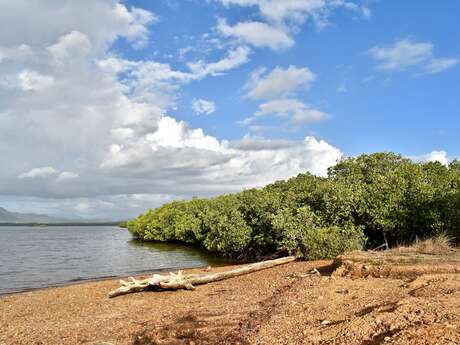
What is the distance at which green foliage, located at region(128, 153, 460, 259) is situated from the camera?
89.5ft

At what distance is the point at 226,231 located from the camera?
4031 centimetres

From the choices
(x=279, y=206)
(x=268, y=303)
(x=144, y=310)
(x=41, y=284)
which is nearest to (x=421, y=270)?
(x=268, y=303)

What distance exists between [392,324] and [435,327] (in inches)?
37.4

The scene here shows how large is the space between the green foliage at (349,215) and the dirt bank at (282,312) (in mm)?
7920

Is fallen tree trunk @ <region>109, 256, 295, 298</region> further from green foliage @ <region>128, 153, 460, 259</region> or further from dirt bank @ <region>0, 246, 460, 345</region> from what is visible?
green foliage @ <region>128, 153, 460, 259</region>

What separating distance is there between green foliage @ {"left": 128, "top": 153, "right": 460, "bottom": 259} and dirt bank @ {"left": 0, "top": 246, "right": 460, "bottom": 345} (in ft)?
26.0

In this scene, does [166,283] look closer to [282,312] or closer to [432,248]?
[282,312]

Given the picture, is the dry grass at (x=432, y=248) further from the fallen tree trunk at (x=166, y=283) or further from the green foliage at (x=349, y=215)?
the fallen tree trunk at (x=166, y=283)

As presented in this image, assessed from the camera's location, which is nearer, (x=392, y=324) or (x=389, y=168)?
(x=392, y=324)

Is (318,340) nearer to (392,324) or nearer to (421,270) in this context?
(392,324)

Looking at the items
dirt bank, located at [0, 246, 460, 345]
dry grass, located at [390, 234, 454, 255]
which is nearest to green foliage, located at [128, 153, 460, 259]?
dry grass, located at [390, 234, 454, 255]

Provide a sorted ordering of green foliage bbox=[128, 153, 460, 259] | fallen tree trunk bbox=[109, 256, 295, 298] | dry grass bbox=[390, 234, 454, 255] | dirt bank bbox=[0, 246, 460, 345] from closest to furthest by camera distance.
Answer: dirt bank bbox=[0, 246, 460, 345] → fallen tree trunk bbox=[109, 256, 295, 298] → dry grass bbox=[390, 234, 454, 255] → green foliage bbox=[128, 153, 460, 259]

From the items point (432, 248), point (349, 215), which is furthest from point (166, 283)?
point (349, 215)

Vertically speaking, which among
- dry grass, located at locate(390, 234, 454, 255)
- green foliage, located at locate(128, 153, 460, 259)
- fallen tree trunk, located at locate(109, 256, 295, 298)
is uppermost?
green foliage, located at locate(128, 153, 460, 259)
